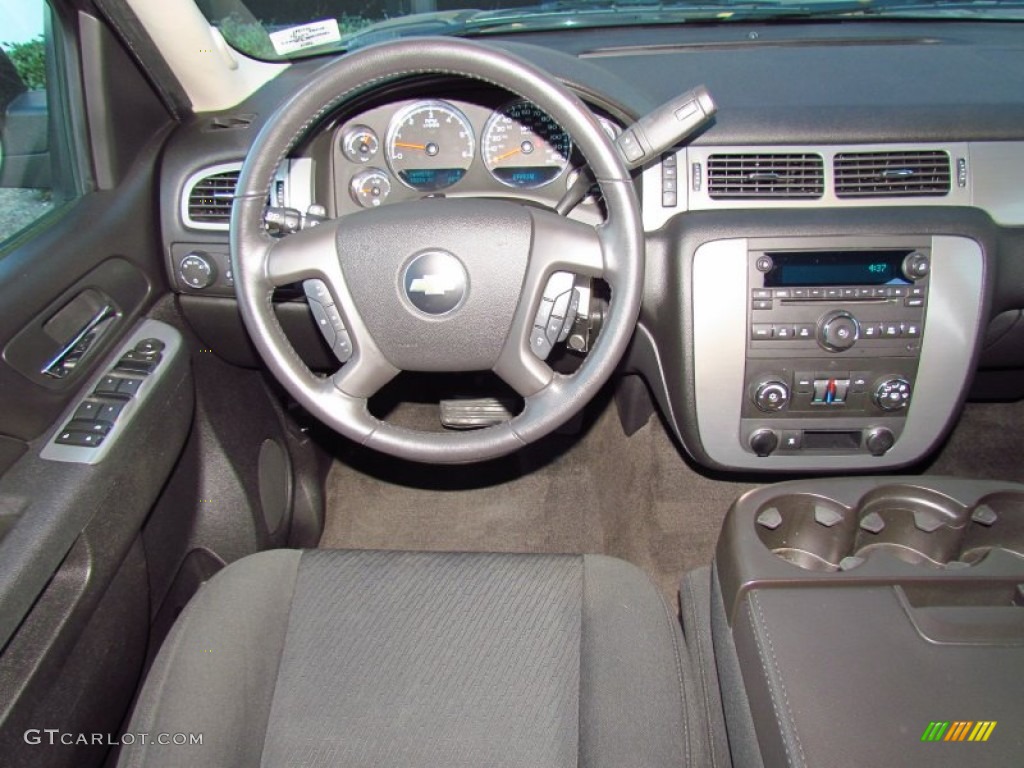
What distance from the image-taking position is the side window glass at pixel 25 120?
1468 mm

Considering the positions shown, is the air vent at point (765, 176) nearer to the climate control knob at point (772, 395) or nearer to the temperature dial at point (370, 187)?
the climate control knob at point (772, 395)

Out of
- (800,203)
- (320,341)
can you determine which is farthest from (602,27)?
(320,341)

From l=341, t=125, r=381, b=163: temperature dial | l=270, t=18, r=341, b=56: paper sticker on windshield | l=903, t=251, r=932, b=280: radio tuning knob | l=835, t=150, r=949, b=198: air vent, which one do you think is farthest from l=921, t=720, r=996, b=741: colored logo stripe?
l=270, t=18, r=341, b=56: paper sticker on windshield

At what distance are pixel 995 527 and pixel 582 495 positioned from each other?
120cm

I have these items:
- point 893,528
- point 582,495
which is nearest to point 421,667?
point 893,528

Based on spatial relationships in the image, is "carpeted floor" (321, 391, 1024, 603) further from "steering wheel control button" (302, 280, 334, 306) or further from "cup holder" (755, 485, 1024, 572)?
"steering wheel control button" (302, 280, 334, 306)

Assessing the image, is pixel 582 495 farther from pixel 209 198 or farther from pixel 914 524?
pixel 209 198

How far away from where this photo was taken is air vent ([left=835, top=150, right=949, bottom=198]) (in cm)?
156

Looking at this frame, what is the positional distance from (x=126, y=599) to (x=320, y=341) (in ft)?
2.29

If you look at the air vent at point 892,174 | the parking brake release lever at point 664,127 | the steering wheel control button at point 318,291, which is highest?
the parking brake release lever at point 664,127

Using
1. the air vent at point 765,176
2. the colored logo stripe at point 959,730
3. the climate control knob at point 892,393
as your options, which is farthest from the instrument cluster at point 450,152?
the colored logo stripe at point 959,730

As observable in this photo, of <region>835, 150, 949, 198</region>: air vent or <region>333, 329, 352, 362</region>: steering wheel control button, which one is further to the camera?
<region>835, 150, 949, 198</region>: air vent

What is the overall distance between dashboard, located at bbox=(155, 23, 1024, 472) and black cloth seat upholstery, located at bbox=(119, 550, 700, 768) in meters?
0.55

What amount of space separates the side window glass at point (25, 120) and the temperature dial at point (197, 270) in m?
0.26
